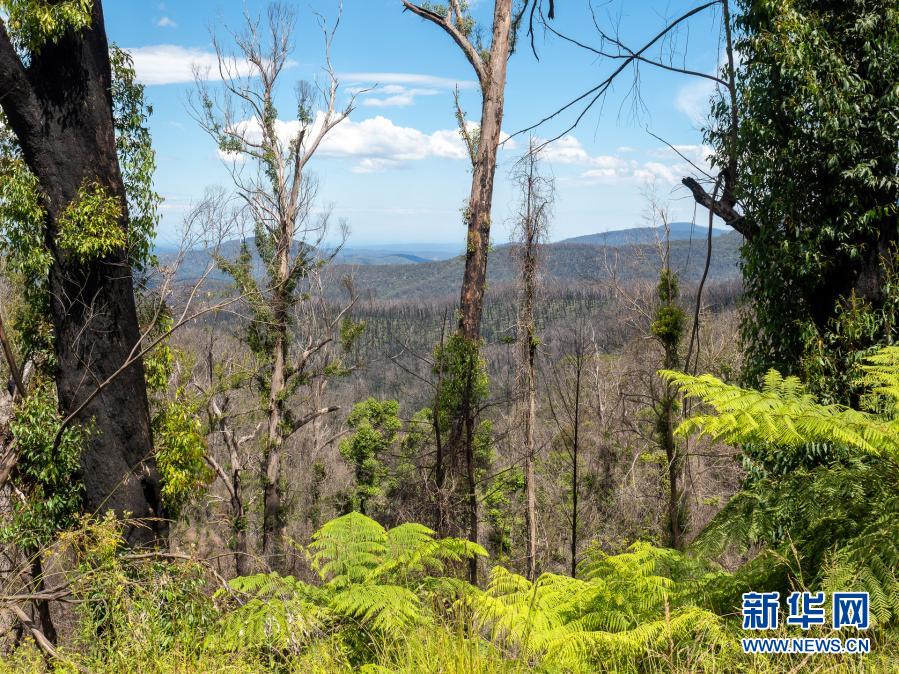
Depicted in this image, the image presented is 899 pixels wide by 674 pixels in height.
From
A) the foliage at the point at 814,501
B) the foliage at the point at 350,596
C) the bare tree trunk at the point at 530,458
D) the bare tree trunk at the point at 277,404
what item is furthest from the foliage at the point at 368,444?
the foliage at the point at 814,501

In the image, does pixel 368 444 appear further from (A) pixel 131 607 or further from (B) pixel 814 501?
(B) pixel 814 501

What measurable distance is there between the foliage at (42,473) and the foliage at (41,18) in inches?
166

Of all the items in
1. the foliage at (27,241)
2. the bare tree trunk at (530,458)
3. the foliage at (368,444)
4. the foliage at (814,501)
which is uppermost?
the foliage at (27,241)

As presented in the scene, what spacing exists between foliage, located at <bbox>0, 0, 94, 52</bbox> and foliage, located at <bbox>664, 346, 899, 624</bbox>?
7.71 metres

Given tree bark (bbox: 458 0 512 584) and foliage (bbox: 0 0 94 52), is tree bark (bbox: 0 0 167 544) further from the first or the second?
tree bark (bbox: 458 0 512 584)

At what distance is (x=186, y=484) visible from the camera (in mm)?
8352

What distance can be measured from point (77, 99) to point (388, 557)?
6.72 metres

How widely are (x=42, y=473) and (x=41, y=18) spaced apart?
5306 millimetres

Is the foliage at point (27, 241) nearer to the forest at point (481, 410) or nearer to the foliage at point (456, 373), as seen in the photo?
the forest at point (481, 410)

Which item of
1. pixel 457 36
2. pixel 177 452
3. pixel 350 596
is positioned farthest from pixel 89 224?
pixel 457 36

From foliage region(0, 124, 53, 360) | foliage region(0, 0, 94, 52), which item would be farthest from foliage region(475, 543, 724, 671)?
foliage region(0, 0, 94, 52)

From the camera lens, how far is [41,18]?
6629mm

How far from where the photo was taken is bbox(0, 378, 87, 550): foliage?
23.3 ft

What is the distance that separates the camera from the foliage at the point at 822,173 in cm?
630
